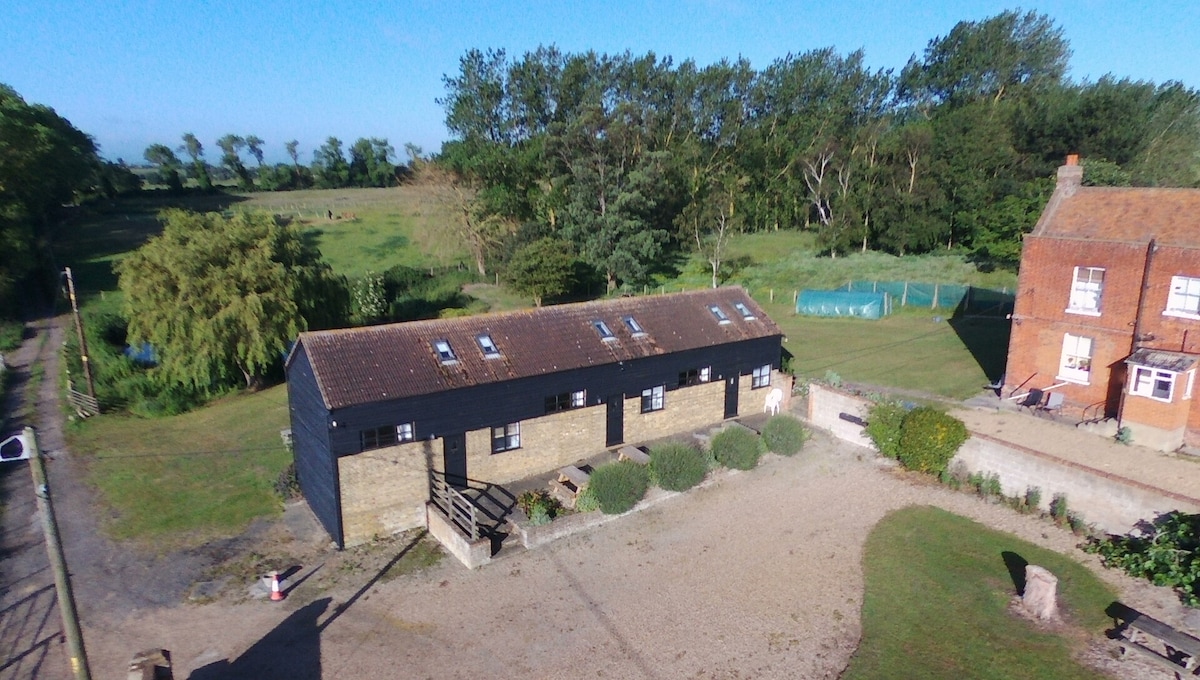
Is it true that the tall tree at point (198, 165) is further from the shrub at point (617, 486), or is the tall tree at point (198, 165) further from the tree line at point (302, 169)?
the shrub at point (617, 486)

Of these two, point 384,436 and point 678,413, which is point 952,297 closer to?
point 678,413

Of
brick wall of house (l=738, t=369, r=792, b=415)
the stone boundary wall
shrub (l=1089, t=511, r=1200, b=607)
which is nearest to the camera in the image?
shrub (l=1089, t=511, r=1200, b=607)

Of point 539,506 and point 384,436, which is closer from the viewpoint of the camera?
point 384,436

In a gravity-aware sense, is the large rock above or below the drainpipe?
below

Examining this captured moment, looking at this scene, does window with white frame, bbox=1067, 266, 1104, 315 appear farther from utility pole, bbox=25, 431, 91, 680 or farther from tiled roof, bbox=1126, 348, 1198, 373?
utility pole, bbox=25, 431, 91, 680

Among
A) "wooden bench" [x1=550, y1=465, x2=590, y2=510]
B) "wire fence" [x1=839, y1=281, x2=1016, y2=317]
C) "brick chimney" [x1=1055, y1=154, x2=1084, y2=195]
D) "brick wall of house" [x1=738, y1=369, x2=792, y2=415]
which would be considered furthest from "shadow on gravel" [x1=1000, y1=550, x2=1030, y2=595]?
"wire fence" [x1=839, y1=281, x2=1016, y2=317]

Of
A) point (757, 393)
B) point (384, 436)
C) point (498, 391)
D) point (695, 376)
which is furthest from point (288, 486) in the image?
point (757, 393)

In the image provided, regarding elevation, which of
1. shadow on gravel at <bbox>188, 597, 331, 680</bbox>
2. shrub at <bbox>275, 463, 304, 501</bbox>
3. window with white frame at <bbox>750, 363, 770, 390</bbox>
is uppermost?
window with white frame at <bbox>750, 363, 770, 390</bbox>

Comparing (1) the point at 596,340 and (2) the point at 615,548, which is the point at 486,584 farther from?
(1) the point at 596,340
